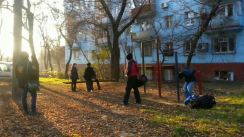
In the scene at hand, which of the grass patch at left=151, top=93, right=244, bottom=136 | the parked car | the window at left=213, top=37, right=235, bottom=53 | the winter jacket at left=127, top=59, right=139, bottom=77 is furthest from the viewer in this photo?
the window at left=213, top=37, right=235, bottom=53

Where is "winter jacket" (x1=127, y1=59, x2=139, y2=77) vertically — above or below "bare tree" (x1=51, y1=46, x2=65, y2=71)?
→ below

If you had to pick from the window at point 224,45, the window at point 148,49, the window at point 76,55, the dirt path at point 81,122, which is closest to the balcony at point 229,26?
Result: the window at point 224,45

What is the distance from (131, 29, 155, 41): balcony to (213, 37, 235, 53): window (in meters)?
6.01

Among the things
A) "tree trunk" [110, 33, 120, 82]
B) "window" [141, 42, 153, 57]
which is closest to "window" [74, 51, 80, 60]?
"window" [141, 42, 153, 57]

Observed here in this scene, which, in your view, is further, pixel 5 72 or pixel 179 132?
pixel 5 72

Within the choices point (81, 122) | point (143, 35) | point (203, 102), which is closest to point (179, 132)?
point (81, 122)

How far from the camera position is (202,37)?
73.4 ft

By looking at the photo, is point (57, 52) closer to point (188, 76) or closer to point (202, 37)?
point (202, 37)

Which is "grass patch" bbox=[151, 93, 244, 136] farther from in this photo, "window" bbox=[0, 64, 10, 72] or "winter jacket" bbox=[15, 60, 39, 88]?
"window" bbox=[0, 64, 10, 72]

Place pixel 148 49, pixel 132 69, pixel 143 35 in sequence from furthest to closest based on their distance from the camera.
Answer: pixel 148 49, pixel 143 35, pixel 132 69

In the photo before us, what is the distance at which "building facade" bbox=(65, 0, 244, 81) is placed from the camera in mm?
18797

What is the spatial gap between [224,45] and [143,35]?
8019mm

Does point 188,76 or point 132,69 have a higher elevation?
point 132,69

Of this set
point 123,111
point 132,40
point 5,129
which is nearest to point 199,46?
point 132,40
